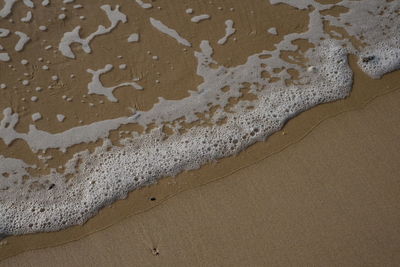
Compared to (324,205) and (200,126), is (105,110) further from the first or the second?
(324,205)

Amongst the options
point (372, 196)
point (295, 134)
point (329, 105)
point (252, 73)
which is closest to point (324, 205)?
point (372, 196)

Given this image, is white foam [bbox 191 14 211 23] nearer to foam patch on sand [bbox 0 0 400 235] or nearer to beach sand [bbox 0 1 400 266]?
foam patch on sand [bbox 0 0 400 235]

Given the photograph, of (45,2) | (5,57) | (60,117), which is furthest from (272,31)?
(5,57)

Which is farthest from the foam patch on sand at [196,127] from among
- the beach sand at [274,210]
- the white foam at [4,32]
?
the white foam at [4,32]

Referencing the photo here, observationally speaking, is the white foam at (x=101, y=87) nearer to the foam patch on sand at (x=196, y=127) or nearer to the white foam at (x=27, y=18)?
the foam patch on sand at (x=196, y=127)

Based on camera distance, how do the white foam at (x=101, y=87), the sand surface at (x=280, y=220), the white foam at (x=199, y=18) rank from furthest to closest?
the white foam at (x=199, y=18), the white foam at (x=101, y=87), the sand surface at (x=280, y=220)

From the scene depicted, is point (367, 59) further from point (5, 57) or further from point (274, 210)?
point (5, 57)
